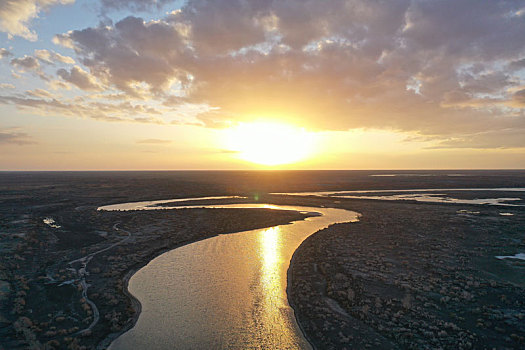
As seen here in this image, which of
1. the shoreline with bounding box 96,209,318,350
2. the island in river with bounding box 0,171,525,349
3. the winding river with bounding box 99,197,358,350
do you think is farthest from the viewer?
the island in river with bounding box 0,171,525,349

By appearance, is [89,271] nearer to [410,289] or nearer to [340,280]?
[340,280]

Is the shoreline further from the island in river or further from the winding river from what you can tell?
the winding river

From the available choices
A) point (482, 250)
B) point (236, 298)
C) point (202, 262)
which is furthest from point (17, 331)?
point (482, 250)

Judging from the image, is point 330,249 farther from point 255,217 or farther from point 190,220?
point 190,220

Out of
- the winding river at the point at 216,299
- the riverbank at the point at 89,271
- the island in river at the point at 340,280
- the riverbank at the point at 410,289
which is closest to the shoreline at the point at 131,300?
the riverbank at the point at 89,271

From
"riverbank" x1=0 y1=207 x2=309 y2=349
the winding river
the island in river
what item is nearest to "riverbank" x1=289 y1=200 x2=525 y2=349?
the island in river

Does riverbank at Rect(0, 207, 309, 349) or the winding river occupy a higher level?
riverbank at Rect(0, 207, 309, 349)

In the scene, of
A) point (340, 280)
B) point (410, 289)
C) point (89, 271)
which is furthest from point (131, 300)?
point (410, 289)
